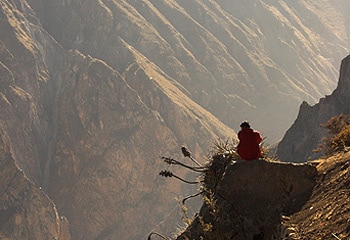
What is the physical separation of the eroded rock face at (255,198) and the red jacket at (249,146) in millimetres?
178

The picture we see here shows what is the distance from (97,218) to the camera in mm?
89812

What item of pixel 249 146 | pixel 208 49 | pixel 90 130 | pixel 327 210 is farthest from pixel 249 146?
pixel 208 49

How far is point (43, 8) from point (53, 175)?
2013 inches

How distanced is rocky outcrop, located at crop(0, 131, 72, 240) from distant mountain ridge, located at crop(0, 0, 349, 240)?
8.8 inches

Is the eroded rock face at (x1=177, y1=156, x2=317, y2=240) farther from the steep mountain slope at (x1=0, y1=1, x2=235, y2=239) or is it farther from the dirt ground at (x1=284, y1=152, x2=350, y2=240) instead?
the steep mountain slope at (x1=0, y1=1, x2=235, y2=239)

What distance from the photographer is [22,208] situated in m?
69.7

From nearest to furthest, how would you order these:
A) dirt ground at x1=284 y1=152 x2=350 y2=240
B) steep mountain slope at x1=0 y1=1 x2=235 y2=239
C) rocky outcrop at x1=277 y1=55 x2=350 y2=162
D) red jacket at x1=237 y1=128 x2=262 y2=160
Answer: dirt ground at x1=284 y1=152 x2=350 y2=240
red jacket at x1=237 y1=128 x2=262 y2=160
rocky outcrop at x1=277 y1=55 x2=350 y2=162
steep mountain slope at x1=0 y1=1 x2=235 y2=239

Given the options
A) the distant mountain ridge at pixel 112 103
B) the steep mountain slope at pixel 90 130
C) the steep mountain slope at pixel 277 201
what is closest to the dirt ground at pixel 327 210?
the steep mountain slope at pixel 277 201

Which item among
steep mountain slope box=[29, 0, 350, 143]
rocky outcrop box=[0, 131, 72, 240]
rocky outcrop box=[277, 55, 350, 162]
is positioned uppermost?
rocky outcrop box=[277, 55, 350, 162]

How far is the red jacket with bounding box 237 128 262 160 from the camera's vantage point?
741cm

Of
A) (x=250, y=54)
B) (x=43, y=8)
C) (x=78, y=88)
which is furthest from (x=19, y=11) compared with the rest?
(x=250, y=54)

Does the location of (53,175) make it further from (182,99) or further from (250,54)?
(250,54)

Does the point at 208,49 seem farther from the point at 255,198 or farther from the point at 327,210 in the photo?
the point at 327,210

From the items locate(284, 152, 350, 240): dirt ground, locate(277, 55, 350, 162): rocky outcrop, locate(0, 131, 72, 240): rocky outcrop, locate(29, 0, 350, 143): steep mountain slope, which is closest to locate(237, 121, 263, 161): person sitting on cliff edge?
locate(284, 152, 350, 240): dirt ground
